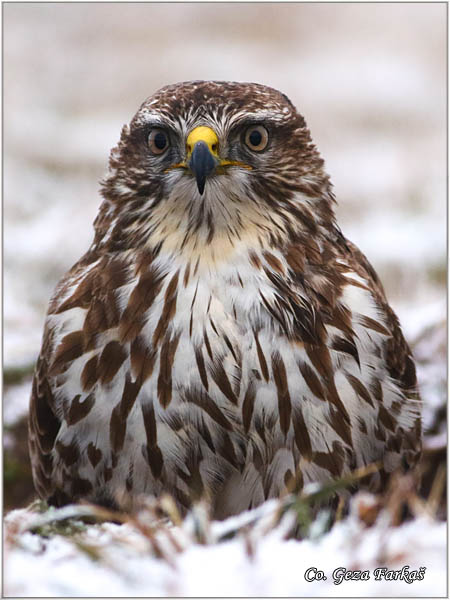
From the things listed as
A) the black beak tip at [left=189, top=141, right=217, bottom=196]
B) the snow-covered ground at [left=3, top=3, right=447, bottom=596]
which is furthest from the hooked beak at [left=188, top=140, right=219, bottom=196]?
the snow-covered ground at [left=3, top=3, right=447, bottom=596]

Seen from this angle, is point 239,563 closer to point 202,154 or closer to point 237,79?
point 202,154

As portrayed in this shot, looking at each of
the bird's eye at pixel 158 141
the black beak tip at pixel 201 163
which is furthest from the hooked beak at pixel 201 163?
the bird's eye at pixel 158 141

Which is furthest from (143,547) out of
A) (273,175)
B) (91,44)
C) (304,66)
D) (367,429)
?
(304,66)

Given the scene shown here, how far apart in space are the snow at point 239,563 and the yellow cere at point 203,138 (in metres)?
1.31

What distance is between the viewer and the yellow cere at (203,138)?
306 centimetres

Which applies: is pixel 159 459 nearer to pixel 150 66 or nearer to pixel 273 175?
pixel 273 175

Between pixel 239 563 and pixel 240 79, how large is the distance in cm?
607

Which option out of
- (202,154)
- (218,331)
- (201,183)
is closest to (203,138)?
(202,154)

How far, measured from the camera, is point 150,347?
10.6 ft

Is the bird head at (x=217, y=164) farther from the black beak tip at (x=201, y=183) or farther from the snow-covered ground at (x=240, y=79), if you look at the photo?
the snow-covered ground at (x=240, y=79)

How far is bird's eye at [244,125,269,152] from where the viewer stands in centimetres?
325

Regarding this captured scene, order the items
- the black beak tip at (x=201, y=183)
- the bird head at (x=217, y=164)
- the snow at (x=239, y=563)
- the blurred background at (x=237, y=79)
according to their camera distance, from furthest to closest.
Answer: the blurred background at (x=237, y=79) < the bird head at (x=217, y=164) < the black beak tip at (x=201, y=183) < the snow at (x=239, y=563)

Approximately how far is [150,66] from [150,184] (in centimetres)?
442

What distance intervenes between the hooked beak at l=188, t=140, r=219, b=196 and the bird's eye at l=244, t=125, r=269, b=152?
260 mm
